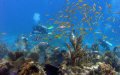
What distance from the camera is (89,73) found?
3.53m

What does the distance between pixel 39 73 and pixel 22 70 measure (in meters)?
0.45

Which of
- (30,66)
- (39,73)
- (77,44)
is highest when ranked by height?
(77,44)

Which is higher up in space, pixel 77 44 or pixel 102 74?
pixel 77 44

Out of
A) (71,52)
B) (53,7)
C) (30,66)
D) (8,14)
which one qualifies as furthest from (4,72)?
(8,14)

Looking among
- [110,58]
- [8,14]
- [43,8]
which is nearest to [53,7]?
[43,8]

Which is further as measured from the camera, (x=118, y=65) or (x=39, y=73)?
(x=118, y=65)

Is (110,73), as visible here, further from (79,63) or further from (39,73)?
(39,73)

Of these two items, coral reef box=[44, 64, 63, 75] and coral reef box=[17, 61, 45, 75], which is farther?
coral reef box=[44, 64, 63, 75]

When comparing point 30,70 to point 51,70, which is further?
point 51,70

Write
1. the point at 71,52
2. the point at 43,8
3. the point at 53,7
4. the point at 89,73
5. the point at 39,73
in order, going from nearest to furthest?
the point at 39,73, the point at 89,73, the point at 71,52, the point at 53,7, the point at 43,8

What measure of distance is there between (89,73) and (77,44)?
1.37 meters

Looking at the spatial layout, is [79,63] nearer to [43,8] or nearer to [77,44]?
[77,44]

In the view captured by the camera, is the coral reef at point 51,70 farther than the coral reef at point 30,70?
Yes

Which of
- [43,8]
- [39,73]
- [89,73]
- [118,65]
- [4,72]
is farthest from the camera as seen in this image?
[43,8]
